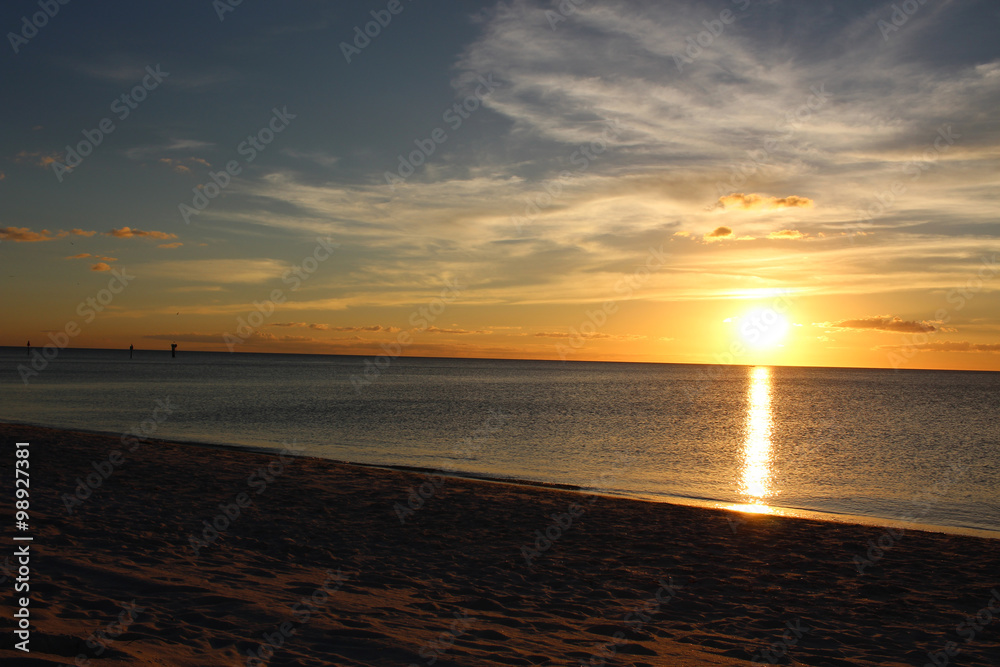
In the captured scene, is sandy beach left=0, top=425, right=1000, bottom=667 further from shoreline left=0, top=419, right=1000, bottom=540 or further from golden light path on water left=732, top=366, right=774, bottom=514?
golden light path on water left=732, top=366, right=774, bottom=514

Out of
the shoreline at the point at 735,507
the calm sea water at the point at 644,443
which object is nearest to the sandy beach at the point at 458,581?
the shoreline at the point at 735,507

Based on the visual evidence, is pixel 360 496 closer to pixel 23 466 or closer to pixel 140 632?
pixel 23 466

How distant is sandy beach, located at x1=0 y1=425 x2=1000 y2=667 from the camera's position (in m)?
6.58

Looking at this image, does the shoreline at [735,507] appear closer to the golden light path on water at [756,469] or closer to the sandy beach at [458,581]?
the golden light path on water at [756,469]

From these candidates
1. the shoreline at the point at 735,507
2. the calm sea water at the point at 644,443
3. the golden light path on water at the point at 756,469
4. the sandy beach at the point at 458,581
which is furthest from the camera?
the calm sea water at the point at 644,443

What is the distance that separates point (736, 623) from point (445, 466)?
1674cm

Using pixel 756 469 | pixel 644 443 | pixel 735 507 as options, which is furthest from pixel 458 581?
pixel 644 443

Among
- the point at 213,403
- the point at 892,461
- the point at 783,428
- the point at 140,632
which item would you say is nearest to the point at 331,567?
the point at 140,632

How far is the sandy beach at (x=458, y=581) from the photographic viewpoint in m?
6.58

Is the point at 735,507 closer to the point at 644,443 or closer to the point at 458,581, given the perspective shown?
the point at 458,581

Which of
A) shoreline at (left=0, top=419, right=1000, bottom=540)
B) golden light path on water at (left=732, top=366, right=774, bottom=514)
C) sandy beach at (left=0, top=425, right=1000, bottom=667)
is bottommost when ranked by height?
sandy beach at (left=0, top=425, right=1000, bottom=667)

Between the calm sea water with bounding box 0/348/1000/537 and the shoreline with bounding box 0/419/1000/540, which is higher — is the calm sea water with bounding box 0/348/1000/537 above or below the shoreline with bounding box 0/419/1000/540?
above

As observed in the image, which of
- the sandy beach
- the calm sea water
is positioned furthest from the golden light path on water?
the sandy beach

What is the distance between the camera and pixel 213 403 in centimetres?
5262
